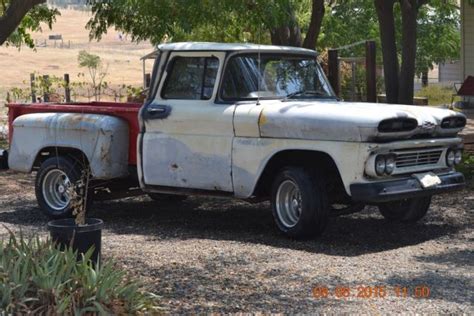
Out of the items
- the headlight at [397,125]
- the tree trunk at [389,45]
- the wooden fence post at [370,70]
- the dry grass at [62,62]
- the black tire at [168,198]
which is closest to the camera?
the headlight at [397,125]

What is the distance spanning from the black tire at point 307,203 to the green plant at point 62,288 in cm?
288

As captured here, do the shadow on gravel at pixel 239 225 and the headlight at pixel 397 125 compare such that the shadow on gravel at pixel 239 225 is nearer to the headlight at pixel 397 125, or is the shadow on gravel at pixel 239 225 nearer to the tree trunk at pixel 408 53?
the headlight at pixel 397 125

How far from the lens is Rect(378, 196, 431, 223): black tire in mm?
9367

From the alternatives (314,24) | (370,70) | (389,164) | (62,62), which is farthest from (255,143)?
(62,62)

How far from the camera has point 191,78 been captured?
31.1 feet

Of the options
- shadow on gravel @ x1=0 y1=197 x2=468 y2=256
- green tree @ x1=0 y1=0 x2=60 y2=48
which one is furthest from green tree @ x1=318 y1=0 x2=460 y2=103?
shadow on gravel @ x1=0 y1=197 x2=468 y2=256

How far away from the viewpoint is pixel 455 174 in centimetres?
895

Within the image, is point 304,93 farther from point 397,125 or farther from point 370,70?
point 370,70

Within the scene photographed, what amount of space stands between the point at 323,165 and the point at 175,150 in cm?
156

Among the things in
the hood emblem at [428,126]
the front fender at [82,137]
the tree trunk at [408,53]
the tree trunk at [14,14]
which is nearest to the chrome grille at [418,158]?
the hood emblem at [428,126]

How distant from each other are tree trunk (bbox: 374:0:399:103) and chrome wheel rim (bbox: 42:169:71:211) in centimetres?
594

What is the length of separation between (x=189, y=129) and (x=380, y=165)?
2045 mm

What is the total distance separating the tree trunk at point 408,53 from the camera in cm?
1389

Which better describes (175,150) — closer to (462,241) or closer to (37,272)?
(462,241)
